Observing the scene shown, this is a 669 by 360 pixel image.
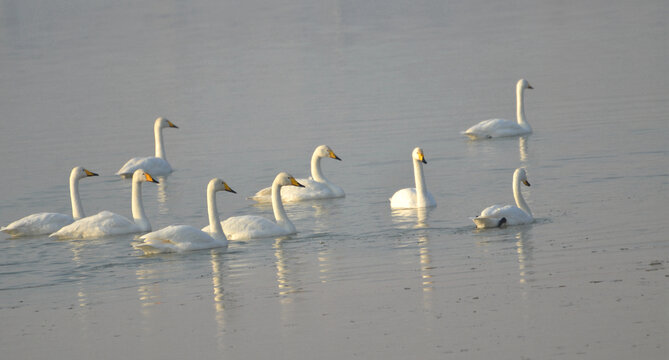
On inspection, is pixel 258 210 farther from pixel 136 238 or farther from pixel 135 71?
pixel 135 71

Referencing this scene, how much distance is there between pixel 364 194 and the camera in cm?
1831

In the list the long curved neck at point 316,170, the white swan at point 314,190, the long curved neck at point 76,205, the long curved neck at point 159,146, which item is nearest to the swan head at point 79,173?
the long curved neck at point 76,205

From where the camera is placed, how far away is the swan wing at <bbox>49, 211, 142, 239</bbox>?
1573 centimetres

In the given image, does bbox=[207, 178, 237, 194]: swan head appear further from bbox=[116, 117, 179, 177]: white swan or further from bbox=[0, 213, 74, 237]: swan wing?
bbox=[116, 117, 179, 177]: white swan

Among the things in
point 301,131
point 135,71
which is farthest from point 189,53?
point 301,131

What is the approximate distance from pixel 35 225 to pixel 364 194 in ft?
15.9

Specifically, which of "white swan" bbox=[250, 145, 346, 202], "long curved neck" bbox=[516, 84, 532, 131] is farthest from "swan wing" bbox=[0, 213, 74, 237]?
"long curved neck" bbox=[516, 84, 532, 131]

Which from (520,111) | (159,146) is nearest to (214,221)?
(159,146)

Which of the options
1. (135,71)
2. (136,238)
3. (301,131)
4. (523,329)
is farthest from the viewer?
(135,71)

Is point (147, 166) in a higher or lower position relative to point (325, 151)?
higher

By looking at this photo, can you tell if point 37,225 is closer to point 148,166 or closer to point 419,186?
point 419,186

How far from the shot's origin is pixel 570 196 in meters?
16.5

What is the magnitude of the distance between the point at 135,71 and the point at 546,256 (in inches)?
1135

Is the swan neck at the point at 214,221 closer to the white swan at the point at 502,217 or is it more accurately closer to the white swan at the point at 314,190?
the white swan at the point at 314,190
